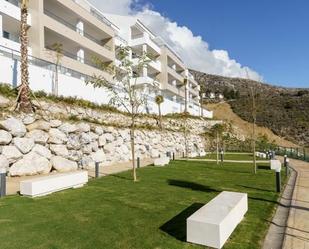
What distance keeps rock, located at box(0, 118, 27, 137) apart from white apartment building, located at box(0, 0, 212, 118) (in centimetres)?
405

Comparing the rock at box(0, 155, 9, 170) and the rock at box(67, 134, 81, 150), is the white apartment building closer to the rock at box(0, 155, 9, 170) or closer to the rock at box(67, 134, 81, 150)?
the rock at box(67, 134, 81, 150)

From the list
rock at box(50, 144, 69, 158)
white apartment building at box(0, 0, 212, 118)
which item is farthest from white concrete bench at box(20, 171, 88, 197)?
white apartment building at box(0, 0, 212, 118)

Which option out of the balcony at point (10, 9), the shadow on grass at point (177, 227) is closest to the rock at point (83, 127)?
the balcony at point (10, 9)

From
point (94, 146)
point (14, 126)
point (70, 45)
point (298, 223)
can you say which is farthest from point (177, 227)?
point (70, 45)

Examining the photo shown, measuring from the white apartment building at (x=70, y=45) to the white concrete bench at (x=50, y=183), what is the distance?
996 centimetres

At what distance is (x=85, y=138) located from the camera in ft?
70.7

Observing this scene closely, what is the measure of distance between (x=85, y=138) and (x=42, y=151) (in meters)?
4.51

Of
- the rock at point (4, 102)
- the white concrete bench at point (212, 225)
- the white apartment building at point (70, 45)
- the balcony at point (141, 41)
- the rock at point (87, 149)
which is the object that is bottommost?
the white concrete bench at point (212, 225)

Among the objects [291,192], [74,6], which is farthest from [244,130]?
[291,192]

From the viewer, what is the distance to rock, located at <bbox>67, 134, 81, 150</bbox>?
65.1 feet

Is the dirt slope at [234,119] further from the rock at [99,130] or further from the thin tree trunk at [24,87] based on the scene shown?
the thin tree trunk at [24,87]

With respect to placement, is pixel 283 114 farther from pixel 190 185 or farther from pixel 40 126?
pixel 40 126

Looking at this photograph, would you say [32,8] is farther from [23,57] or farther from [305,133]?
[305,133]

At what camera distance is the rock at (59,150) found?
18375 millimetres
